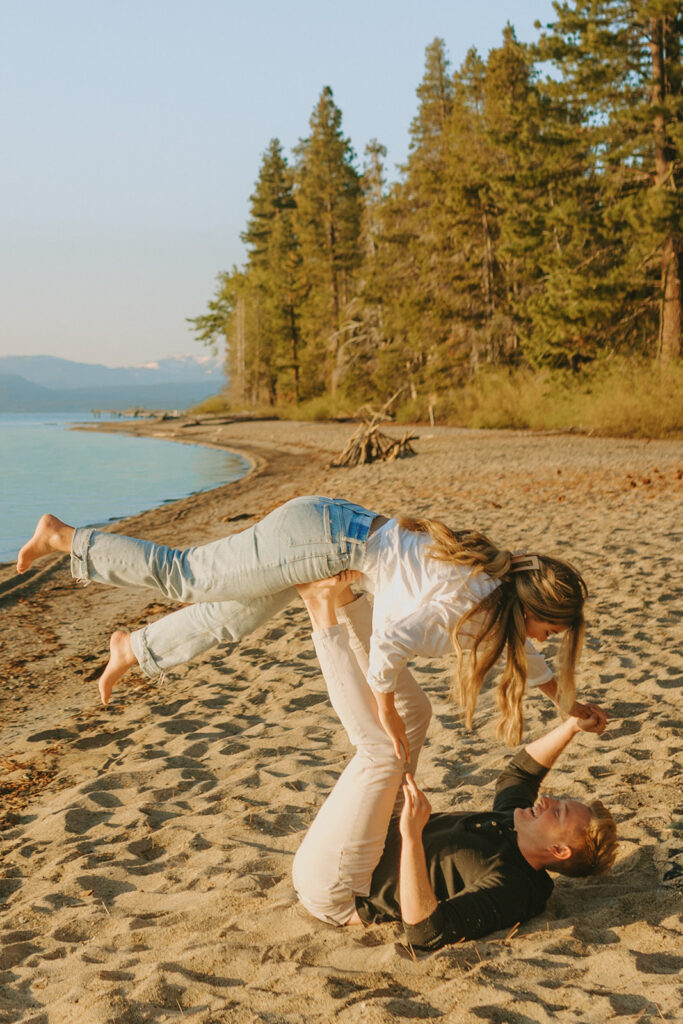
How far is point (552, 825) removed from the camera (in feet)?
11.0

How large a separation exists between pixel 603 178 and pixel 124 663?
84.8ft

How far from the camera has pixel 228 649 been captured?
768 cm

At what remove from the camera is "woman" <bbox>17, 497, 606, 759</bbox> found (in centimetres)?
316

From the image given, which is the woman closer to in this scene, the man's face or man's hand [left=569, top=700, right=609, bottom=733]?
man's hand [left=569, top=700, right=609, bottom=733]

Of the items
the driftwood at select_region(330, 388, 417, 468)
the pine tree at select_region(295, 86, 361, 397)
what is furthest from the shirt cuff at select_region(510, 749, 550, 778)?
the pine tree at select_region(295, 86, 361, 397)

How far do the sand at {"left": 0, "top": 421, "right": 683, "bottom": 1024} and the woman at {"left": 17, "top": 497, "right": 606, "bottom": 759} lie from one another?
2.58 feet

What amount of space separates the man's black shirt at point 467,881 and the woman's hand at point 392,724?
1.35ft

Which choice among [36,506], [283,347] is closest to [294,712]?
[36,506]

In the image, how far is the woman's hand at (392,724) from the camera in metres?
3.17

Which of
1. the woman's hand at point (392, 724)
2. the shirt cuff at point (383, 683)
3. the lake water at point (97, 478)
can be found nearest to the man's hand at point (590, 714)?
the woman's hand at point (392, 724)

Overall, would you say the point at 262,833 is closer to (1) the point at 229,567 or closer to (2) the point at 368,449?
(1) the point at 229,567

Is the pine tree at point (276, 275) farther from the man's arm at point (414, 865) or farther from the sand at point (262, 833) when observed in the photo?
the man's arm at point (414, 865)

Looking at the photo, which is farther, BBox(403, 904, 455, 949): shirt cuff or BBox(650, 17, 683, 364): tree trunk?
BBox(650, 17, 683, 364): tree trunk

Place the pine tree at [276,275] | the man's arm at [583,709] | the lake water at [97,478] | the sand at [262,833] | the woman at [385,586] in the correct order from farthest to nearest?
the pine tree at [276,275], the lake water at [97,478], the man's arm at [583,709], the woman at [385,586], the sand at [262,833]
